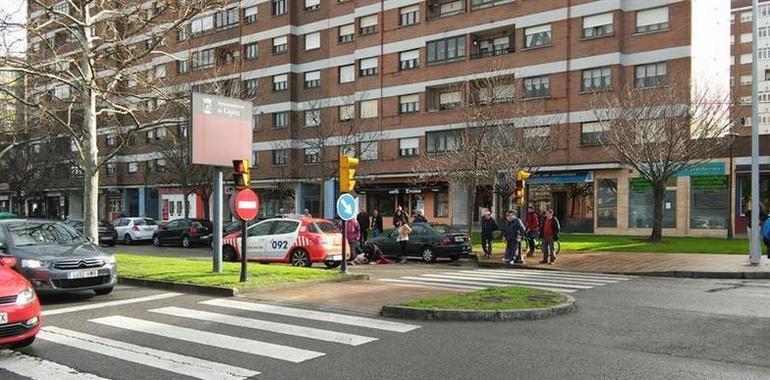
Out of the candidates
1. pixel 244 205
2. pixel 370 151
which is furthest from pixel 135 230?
pixel 244 205

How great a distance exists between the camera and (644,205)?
33312mm

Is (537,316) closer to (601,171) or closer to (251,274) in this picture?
(251,274)

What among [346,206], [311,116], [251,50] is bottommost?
[346,206]

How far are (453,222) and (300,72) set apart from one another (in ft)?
56.3

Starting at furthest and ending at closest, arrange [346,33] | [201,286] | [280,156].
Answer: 1. [280,156]
2. [346,33]
3. [201,286]

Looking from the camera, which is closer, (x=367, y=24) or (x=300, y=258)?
(x=300, y=258)

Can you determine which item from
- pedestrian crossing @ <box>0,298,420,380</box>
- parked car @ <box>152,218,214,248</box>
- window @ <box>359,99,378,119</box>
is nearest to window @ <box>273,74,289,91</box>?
window @ <box>359,99,378,119</box>

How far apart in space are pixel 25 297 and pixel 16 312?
205 mm

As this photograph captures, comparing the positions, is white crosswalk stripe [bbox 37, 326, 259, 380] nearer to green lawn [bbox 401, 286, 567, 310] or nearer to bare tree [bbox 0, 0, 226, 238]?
green lawn [bbox 401, 286, 567, 310]

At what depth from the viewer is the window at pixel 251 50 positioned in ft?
162

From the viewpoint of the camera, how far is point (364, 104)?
4391 cm

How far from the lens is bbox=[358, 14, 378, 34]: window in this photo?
43469 millimetres

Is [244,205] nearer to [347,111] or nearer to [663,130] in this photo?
[663,130]

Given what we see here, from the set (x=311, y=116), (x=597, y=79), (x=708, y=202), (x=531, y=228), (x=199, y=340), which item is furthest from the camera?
(x=311, y=116)
